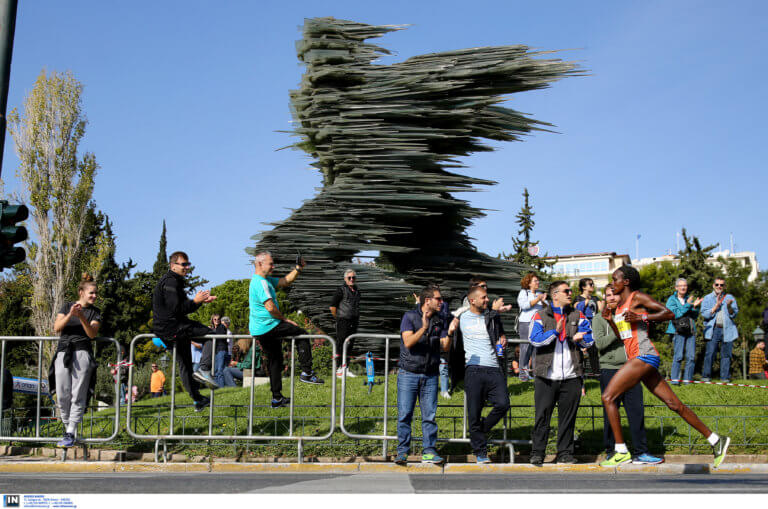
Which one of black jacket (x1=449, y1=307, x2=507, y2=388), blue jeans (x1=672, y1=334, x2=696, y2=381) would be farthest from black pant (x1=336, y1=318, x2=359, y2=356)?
blue jeans (x1=672, y1=334, x2=696, y2=381)

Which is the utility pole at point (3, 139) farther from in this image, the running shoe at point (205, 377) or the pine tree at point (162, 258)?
the pine tree at point (162, 258)

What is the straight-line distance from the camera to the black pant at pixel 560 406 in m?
7.41

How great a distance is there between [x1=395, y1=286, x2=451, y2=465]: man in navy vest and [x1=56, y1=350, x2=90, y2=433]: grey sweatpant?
3385 millimetres

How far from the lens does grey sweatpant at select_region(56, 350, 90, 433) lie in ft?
25.4


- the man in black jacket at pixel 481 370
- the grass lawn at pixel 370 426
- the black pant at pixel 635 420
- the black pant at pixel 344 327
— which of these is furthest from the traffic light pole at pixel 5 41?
the black pant at pixel 635 420

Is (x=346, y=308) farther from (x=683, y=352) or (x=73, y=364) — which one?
(x=683, y=352)

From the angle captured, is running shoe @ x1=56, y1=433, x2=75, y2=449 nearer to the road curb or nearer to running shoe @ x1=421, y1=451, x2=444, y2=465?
the road curb

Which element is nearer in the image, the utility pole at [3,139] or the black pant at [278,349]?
the utility pole at [3,139]

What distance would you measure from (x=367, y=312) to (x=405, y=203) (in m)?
2.64

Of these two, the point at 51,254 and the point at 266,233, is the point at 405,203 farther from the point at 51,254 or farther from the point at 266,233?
the point at 51,254

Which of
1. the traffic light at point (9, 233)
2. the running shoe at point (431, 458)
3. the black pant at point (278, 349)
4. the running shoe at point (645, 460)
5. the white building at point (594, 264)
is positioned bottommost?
the running shoe at point (431, 458)

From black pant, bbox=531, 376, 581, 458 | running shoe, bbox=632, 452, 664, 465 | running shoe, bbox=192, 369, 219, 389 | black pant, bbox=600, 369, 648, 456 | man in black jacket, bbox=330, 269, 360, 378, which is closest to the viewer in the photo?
running shoe, bbox=632, 452, 664, 465

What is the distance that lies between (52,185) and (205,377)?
28.5 metres
